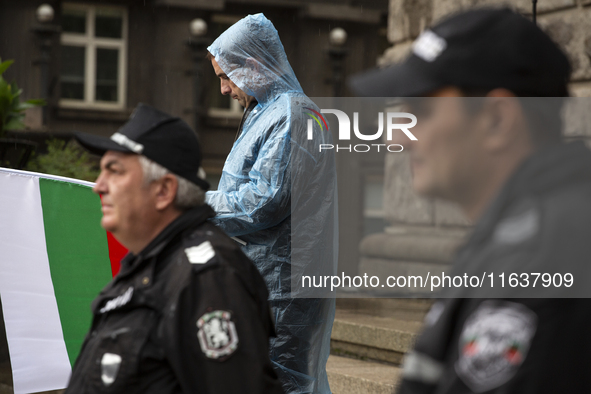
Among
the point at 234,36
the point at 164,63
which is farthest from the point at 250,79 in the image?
the point at 164,63

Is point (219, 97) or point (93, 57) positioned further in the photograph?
point (219, 97)

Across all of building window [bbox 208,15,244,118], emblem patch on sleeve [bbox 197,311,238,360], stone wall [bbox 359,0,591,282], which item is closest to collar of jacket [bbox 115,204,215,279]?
emblem patch on sleeve [bbox 197,311,238,360]

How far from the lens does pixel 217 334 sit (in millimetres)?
1794

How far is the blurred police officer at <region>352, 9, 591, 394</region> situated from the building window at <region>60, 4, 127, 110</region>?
1813 cm

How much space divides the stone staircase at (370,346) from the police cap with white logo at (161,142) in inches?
105

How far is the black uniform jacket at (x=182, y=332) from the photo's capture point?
→ 1.79 metres

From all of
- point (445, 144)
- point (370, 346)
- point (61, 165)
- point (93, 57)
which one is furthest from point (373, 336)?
point (93, 57)

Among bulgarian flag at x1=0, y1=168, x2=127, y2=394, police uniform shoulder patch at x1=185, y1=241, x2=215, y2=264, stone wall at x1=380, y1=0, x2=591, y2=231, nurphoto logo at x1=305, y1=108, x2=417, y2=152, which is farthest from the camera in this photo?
stone wall at x1=380, y1=0, x2=591, y2=231

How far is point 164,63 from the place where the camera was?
18875mm

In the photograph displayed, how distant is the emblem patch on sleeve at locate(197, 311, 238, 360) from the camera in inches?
69.9

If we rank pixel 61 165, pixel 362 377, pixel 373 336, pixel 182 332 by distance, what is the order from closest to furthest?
1. pixel 182 332
2. pixel 362 377
3. pixel 373 336
4. pixel 61 165

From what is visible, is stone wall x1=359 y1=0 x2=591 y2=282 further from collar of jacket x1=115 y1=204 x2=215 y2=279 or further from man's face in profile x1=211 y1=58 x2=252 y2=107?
collar of jacket x1=115 y1=204 x2=215 y2=279

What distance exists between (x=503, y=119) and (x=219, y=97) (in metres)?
19.1

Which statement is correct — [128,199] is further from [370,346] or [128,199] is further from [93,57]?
[93,57]
